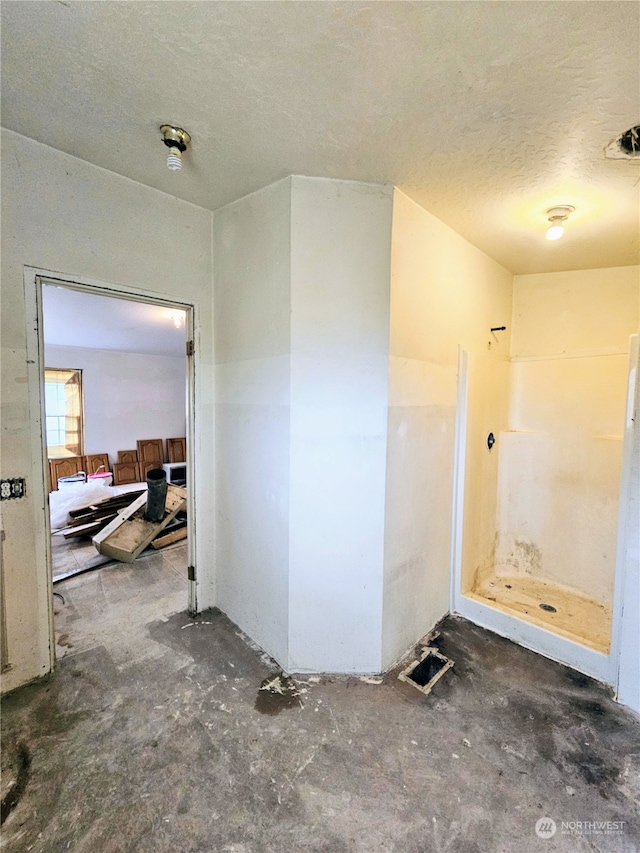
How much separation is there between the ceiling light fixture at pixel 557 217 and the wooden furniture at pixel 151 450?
675cm

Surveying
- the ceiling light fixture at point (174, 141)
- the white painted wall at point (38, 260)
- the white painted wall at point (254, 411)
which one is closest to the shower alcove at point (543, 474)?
the white painted wall at point (254, 411)

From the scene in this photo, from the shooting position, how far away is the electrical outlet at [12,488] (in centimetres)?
171

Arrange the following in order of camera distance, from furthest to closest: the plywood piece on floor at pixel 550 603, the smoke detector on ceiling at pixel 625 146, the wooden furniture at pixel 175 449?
the wooden furniture at pixel 175 449 < the plywood piece on floor at pixel 550 603 < the smoke detector on ceiling at pixel 625 146

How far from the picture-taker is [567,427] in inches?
115

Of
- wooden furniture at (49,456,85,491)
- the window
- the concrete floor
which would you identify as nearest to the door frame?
the concrete floor

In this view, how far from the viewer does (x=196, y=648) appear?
2.14 m

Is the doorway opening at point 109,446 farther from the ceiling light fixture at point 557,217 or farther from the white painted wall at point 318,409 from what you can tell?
the ceiling light fixture at point 557,217

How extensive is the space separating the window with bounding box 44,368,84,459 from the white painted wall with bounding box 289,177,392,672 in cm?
593

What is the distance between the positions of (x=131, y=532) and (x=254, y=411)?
2357mm

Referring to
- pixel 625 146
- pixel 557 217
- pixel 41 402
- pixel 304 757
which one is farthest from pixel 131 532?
pixel 625 146

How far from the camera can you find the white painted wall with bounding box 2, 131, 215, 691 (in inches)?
66.2

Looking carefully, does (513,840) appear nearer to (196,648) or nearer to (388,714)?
(388,714)

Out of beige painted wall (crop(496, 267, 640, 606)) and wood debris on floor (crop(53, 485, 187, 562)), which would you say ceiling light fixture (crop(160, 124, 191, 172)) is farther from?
wood debris on floor (crop(53, 485, 187, 562))

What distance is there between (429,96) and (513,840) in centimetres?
264
